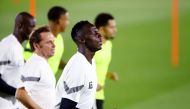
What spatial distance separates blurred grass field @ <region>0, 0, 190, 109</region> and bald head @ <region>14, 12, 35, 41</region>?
2.86 m

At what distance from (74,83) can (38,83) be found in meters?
0.83

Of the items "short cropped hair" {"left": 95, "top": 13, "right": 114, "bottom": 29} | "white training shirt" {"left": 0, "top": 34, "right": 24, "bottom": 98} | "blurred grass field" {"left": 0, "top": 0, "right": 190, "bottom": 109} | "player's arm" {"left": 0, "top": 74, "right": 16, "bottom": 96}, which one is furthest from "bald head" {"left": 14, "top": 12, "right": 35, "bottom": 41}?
"blurred grass field" {"left": 0, "top": 0, "right": 190, "bottom": 109}

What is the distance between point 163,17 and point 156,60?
0.65m

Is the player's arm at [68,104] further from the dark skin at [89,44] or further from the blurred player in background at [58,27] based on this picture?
the blurred player in background at [58,27]

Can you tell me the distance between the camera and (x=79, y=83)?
177 inches

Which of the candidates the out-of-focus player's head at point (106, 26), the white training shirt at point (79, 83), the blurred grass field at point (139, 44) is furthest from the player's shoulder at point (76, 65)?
the blurred grass field at point (139, 44)

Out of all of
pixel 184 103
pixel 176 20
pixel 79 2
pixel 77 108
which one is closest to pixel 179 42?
pixel 176 20

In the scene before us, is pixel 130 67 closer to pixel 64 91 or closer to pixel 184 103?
pixel 184 103

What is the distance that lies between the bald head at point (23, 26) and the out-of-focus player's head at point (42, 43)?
66 cm

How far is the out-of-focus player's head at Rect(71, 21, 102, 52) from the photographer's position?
188 inches

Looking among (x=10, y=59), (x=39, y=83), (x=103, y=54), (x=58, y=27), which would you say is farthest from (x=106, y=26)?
(x=39, y=83)

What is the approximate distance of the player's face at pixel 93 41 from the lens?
188 inches

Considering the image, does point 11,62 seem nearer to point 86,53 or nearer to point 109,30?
point 109,30

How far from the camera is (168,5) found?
9.30 m
